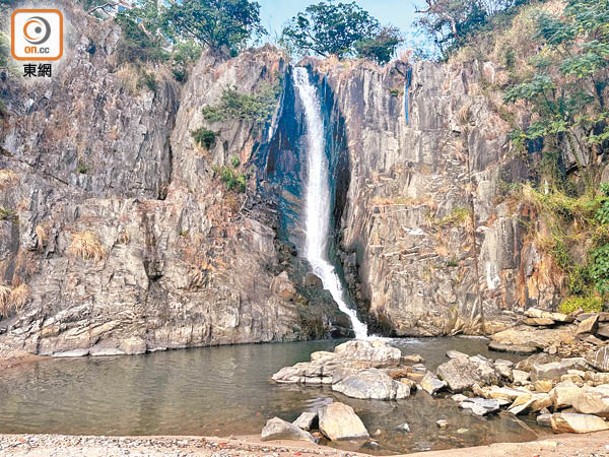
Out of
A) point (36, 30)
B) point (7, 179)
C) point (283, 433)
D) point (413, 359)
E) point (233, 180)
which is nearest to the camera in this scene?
point (283, 433)

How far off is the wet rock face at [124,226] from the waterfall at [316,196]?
2835 millimetres

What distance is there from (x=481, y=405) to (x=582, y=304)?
1358cm

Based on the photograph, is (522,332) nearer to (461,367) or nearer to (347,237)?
(461,367)

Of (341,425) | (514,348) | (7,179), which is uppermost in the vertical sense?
(7,179)

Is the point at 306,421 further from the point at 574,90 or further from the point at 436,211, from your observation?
the point at 574,90

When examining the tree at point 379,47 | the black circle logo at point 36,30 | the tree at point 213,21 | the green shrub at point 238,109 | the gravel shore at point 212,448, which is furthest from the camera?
the tree at point 379,47

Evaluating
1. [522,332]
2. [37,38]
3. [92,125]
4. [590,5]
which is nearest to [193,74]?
[92,125]

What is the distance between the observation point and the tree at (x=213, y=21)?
37.3 metres

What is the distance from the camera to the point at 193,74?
3650 centimetres

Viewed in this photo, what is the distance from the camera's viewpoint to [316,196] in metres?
34.3

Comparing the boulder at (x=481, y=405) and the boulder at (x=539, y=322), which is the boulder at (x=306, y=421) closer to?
the boulder at (x=481, y=405)

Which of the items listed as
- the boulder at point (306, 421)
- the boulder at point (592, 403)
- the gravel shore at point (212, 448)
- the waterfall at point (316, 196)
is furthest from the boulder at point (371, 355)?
the waterfall at point (316, 196)

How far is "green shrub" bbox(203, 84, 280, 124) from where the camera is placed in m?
32.4

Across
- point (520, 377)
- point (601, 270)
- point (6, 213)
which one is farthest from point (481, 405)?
point (6, 213)
